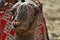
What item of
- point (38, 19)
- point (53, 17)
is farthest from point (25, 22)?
point (53, 17)

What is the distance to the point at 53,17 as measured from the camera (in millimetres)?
2689

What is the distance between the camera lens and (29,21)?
998mm

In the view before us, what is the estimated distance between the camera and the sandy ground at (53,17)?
239 centimetres

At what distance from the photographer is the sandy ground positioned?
2.39 m

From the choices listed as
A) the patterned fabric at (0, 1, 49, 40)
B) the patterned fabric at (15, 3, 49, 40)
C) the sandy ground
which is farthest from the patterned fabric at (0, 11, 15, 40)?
the sandy ground

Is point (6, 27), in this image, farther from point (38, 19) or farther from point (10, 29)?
point (38, 19)

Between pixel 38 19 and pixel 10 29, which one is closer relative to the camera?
pixel 38 19

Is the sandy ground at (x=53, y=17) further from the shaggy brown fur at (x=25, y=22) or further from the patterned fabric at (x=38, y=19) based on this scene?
the shaggy brown fur at (x=25, y=22)

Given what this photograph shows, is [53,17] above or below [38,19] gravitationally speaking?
below

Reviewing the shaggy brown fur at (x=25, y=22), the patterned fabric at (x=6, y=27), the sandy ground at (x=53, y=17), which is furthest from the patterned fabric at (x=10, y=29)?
the sandy ground at (x=53, y=17)

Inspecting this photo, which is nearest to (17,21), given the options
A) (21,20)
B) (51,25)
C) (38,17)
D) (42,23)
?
(21,20)

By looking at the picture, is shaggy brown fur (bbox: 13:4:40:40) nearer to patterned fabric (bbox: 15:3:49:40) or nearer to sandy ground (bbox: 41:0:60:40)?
patterned fabric (bbox: 15:3:49:40)

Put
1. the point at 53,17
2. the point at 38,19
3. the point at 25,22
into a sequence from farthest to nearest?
the point at 53,17 < the point at 38,19 < the point at 25,22

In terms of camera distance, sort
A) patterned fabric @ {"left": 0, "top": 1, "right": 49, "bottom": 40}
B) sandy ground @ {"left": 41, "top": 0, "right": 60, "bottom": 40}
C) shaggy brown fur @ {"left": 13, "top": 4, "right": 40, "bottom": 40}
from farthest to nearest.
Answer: sandy ground @ {"left": 41, "top": 0, "right": 60, "bottom": 40} < patterned fabric @ {"left": 0, "top": 1, "right": 49, "bottom": 40} < shaggy brown fur @ {"left": 13, "top": 4, "right": 40, "bottom": 40}
